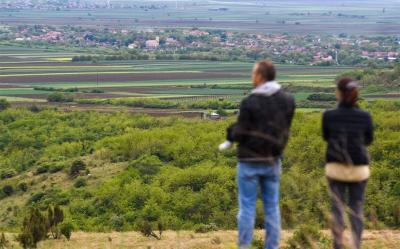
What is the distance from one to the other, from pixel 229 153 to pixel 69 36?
123391 mm

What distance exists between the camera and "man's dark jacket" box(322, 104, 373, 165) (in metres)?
7.12

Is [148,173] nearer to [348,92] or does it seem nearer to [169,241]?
[169,241]

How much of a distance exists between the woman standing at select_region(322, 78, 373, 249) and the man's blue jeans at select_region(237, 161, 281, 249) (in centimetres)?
51

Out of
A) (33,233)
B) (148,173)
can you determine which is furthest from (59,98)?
(33,233)

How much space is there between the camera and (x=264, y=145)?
23.3 ft

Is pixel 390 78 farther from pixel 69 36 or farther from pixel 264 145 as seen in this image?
pixel 69 36

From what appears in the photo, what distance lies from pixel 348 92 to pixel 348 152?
1.80 feet

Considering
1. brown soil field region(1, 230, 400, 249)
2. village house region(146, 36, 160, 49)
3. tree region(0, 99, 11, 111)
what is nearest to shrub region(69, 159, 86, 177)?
brown soil field region(1, 230, 400, 249)

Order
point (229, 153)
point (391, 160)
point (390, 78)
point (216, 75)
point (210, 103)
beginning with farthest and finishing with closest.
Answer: point (216, 75), point (390, 78), point (210, 103), point (229, 153), point (391, 160)

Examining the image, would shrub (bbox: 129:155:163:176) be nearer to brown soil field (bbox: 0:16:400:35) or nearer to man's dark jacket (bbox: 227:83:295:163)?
man's dark jacket (bbox: 227:83:295:163)

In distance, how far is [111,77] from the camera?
312ft

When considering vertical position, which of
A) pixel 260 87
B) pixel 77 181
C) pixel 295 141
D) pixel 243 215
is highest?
pixel 260 87

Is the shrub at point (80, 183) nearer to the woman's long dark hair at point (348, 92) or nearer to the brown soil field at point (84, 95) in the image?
the woman's long dark hair at point (348, 92)

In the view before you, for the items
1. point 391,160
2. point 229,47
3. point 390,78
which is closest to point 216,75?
point 390,78
